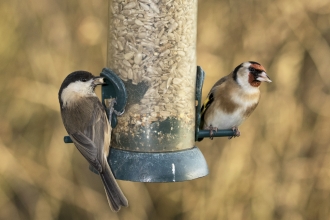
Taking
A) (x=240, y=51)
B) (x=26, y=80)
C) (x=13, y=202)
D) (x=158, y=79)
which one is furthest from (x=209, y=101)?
(x=13, y=202)

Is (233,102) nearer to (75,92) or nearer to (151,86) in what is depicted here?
(151,86)

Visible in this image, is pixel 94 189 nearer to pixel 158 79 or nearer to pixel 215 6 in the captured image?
pixel 215 6

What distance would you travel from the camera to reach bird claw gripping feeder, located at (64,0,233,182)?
3.92 meters

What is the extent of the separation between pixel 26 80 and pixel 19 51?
38 centimetres

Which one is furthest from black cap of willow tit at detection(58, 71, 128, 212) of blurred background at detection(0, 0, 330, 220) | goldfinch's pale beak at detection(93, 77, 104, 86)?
blurred background at detection(0, 0, 330, 220)

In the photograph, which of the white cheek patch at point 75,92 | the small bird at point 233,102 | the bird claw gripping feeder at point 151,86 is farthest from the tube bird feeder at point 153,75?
the small bird at point 233,102

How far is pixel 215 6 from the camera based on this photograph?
7023 millimetres

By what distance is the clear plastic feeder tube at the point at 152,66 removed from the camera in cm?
394

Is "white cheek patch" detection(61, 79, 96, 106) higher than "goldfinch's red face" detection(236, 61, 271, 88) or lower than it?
lower

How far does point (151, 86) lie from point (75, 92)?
63 cm

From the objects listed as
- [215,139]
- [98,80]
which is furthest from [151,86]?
[215,139]

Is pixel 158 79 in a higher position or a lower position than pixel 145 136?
higher

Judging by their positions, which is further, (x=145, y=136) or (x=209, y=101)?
(x=209, y=101)

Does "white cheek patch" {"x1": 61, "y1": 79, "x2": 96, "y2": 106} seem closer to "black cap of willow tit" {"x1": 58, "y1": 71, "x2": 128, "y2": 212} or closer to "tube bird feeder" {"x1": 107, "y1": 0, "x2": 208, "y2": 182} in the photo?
"black cap of willow tit" {"x1": 58, "y1": 71, "x2": 128, "y2": 212}
